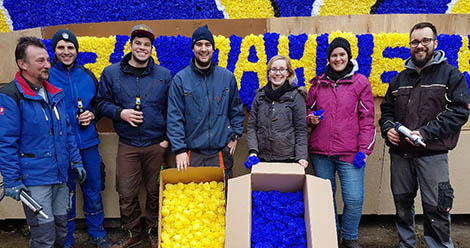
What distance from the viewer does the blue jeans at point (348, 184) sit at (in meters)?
2.94

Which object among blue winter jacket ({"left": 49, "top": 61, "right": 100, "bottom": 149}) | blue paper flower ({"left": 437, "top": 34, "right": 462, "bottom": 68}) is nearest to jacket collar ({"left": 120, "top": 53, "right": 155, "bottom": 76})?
blue winter jacket ({"left": 49, "top": 61, "right": 100, "bottom": 149})

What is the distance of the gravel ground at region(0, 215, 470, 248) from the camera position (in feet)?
11.5

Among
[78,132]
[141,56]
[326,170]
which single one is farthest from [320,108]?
[78,132]

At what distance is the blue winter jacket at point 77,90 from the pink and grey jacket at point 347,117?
2303mm

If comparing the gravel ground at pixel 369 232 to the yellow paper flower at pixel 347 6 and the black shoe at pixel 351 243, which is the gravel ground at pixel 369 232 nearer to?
the black shoe at pixel 351 243

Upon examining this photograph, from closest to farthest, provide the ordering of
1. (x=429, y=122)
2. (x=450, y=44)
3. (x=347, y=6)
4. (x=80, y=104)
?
(x=429, y=122)
(x=80, y=104)
(x=450, y=44)
(x=347, y=6)

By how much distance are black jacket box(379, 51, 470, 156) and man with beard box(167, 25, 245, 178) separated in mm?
1562

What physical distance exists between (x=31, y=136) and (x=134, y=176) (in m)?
1.03

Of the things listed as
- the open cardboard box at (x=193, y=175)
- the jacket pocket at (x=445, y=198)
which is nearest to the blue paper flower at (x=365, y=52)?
the jacket pocket at (x=445, y=198)

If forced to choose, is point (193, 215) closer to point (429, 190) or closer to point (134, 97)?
point (134, 97)

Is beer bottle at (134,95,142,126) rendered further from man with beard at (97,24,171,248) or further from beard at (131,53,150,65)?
beard at (131,53,150,65)

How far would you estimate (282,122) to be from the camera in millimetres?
2846

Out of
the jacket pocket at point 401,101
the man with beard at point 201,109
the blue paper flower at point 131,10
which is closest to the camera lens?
the jacket pocket at point 401,101

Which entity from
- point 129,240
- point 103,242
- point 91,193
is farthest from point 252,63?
point 103,242
